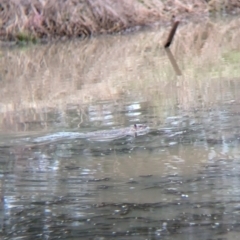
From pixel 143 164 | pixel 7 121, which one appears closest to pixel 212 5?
pixel 7 121

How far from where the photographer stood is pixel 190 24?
21922 mm

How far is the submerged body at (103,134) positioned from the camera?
737 cm

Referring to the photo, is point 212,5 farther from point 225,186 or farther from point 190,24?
point 225,186

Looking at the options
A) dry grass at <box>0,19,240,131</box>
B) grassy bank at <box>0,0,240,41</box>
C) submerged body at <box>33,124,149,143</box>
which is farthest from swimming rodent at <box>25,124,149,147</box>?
grassy bank at <box>0,0,240,41</box>

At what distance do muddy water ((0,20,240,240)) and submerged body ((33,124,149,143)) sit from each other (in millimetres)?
79

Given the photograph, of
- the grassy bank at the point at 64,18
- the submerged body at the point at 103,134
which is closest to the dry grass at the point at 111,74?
the submerged body at the point at 103,134

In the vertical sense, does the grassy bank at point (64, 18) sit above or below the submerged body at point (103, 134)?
below

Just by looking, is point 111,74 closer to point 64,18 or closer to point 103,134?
point 103,134

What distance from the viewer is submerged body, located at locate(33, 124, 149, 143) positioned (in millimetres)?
7367

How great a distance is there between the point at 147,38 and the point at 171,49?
9.90 ft

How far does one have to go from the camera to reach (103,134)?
7477 mm

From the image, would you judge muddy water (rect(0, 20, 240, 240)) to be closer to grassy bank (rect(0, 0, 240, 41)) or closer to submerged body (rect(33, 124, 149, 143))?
submerged body (rect(33, 124, 149, 143))

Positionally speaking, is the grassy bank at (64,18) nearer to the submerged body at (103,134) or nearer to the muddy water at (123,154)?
the muddy water at (123,154)

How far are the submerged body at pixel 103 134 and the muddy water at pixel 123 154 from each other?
0.08 m
